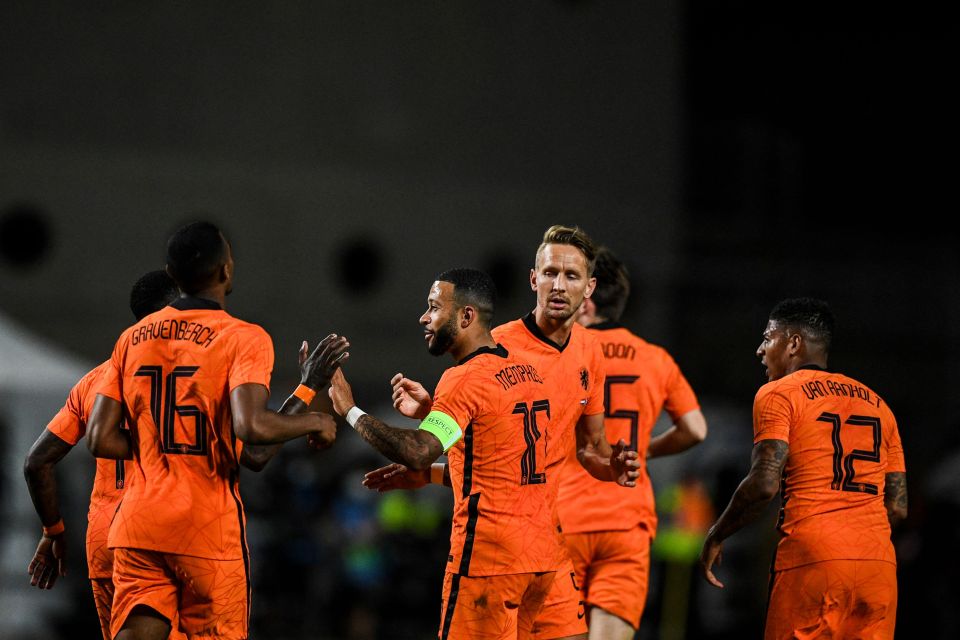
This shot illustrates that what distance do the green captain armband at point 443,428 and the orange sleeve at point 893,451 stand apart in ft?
7.32

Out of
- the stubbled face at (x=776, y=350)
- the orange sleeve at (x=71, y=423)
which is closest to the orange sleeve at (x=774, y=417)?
the stubbled face at (x=776, y=350)

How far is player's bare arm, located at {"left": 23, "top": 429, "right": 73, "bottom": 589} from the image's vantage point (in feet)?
19.6

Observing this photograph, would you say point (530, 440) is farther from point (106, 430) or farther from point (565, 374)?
point (106, 430)

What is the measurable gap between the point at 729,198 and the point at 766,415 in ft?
66.4

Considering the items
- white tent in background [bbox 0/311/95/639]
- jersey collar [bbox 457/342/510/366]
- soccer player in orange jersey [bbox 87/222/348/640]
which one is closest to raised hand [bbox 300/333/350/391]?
soccer player in orange jersey [bbox 87/222/348/640]

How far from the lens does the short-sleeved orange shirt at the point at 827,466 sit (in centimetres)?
596

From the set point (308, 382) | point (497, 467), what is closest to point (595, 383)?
point (497, 467)

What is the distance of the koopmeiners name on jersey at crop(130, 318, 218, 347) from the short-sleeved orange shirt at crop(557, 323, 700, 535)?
2.69 meters

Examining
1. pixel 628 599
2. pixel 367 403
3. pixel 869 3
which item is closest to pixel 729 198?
pixel 869 3

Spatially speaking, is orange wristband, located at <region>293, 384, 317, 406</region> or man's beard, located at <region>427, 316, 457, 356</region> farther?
man's beard, located at <region>427, 316, 457, 356</region>

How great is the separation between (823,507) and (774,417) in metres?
0.51

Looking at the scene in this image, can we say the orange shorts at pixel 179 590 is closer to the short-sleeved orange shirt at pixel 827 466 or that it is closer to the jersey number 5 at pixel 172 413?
the jersey number 5 at pixel 172 413

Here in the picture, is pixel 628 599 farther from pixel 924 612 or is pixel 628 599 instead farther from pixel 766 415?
pixel 924 612

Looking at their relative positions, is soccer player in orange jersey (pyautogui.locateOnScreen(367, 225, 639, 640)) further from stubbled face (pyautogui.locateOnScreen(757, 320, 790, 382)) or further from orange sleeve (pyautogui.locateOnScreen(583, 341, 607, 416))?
stubbled face (pyautogui.locateOnScreen(757, 320, 790, 382))
